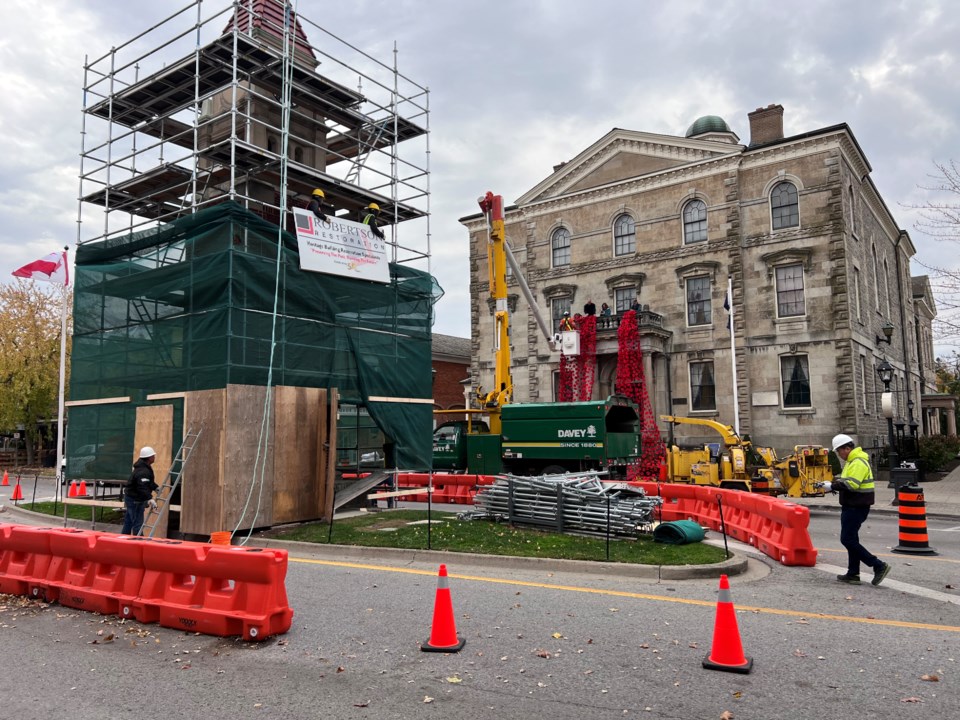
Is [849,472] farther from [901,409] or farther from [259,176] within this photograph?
[901,409]

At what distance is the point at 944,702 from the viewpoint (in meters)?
4.93

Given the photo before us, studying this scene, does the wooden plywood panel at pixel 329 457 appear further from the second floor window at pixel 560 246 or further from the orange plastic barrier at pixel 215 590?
the second floor window at pixel 560 246

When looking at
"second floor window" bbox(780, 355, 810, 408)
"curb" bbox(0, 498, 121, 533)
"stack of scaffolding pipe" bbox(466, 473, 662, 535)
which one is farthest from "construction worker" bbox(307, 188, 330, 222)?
"second floor window" bbox(780, 355, 810, 408)

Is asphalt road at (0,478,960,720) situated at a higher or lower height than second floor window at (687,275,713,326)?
lower

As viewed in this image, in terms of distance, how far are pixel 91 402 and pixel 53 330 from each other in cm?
2687

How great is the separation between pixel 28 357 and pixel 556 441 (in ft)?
102

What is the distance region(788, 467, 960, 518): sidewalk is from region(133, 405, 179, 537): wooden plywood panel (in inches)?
552

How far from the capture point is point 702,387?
31828 mm

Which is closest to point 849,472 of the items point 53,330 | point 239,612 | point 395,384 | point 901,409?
point 239,612

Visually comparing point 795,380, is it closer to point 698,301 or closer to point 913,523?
point 698,301

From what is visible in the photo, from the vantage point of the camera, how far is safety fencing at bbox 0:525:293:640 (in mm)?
6559

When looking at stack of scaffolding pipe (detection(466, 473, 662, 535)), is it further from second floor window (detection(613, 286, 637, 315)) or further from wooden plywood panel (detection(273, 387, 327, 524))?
second floor window (detection(613, 286, 637, 315))

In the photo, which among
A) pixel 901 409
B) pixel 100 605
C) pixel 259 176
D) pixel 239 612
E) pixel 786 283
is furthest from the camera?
pixel 901 409

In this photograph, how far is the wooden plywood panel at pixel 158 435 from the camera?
44.3ft
